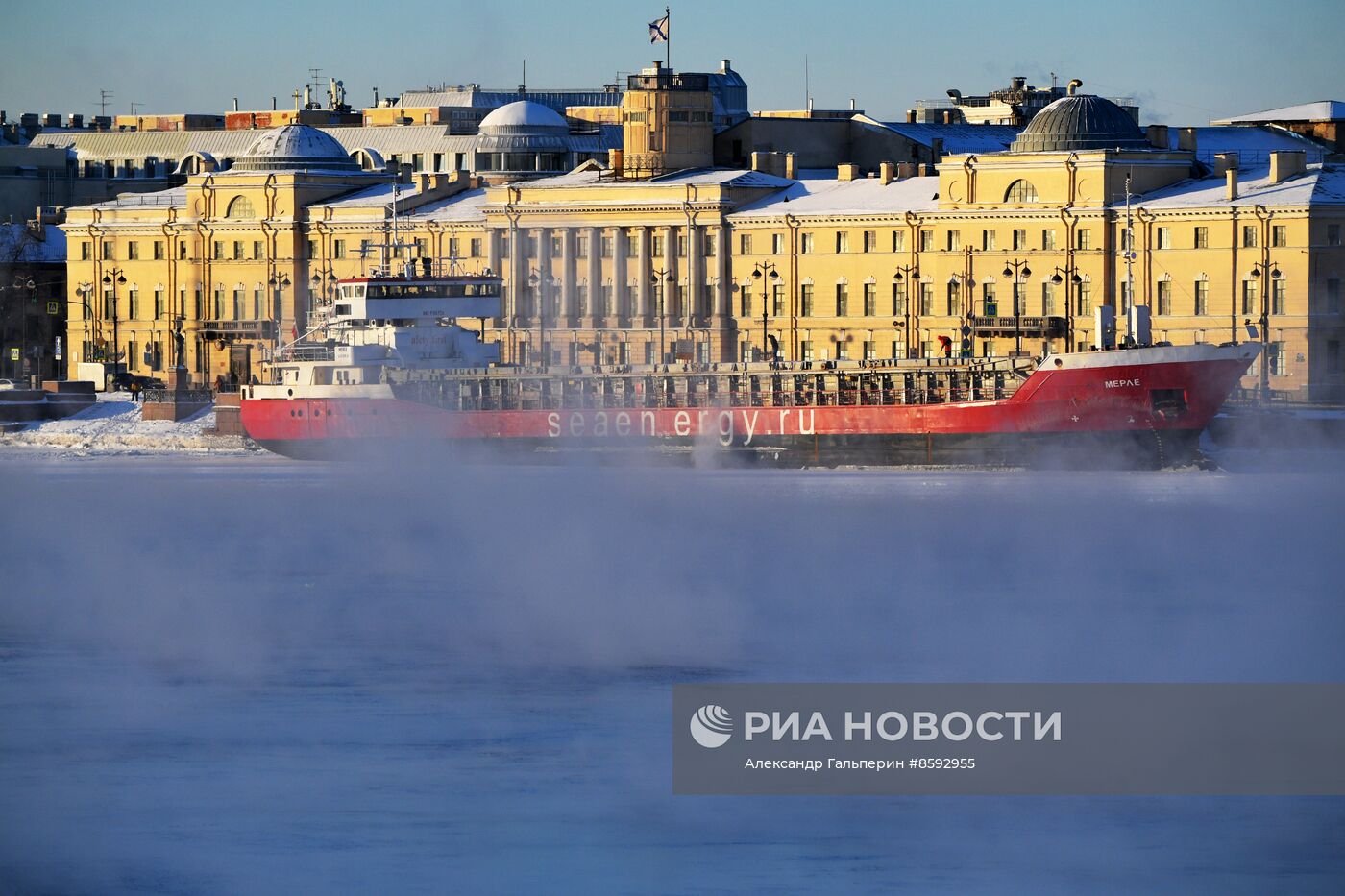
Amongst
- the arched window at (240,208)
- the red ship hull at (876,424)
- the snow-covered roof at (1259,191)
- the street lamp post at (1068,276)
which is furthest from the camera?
the arched window at (240,208)

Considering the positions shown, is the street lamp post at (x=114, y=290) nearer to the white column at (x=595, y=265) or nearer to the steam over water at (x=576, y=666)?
the white column at (x=595, y=265)

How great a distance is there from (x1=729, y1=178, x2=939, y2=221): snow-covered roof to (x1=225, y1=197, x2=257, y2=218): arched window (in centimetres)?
3072

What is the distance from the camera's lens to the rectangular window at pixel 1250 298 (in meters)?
125

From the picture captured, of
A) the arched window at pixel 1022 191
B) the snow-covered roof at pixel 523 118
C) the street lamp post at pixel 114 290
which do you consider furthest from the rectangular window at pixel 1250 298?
the street lamp post at pixel 114 290

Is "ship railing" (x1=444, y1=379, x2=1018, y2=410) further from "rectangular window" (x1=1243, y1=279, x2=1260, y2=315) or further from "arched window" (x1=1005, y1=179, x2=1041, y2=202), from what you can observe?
"arched window" (x1=1005, y1=179, x2=1041, y2=202)

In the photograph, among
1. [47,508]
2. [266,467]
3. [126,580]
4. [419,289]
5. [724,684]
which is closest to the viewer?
[724,684]

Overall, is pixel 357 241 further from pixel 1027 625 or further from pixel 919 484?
pixel 1027 625

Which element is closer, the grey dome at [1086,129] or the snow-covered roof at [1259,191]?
the snow-covered roof at [1259,191]

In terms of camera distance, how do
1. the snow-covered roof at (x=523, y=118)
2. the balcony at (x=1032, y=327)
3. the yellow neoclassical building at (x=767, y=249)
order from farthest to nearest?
the snow-covered roof at (x=523, y=118), the balcony at (x=1032, y=327), the yellow neoclassical building at (x=767, y=249)

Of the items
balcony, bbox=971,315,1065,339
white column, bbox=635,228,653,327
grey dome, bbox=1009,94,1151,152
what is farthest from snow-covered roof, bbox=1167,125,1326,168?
white column, bbox=635,228,653,327

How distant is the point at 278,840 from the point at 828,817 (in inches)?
263

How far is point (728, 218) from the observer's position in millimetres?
145000

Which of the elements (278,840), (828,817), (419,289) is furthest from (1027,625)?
(419,289)

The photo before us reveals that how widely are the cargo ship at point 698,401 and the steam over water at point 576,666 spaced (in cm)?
1384
